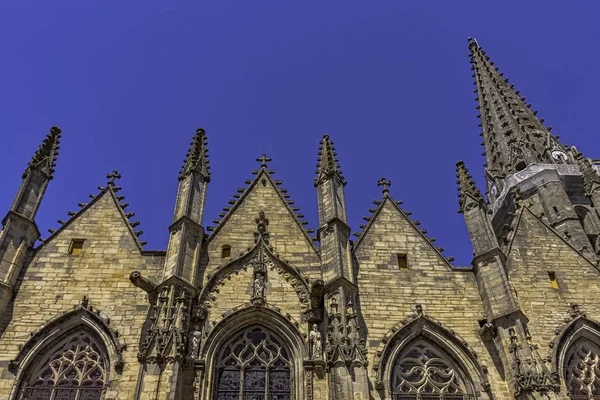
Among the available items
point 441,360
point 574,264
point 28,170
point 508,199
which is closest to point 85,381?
point 28,170

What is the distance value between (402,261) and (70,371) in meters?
7.84

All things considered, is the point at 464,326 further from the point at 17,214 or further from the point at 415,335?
the point at 17,214

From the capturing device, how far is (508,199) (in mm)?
25531

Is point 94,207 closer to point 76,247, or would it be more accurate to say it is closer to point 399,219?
point 76,247

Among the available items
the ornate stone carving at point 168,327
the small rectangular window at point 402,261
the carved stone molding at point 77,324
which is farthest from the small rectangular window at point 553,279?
the carved stone molding at point 77,324

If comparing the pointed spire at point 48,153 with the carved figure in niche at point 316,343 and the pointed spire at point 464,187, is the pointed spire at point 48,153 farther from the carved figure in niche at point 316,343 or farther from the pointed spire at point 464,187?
the pointed spire at point 464,187

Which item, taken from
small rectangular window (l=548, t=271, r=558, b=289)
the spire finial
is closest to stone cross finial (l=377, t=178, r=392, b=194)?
the spire finial

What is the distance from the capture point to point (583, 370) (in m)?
12.0

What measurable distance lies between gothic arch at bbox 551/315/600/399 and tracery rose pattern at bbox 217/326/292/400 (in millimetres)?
5604

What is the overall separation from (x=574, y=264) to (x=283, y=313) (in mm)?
7668

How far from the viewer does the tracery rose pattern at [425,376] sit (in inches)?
448

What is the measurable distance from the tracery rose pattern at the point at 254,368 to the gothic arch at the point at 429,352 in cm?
191

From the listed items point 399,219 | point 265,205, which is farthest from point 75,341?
point 399,219

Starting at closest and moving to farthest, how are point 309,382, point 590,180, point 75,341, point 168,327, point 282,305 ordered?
point 168,327 → point 309,382 → point 75,341 → point 282,305 → point 590,180
